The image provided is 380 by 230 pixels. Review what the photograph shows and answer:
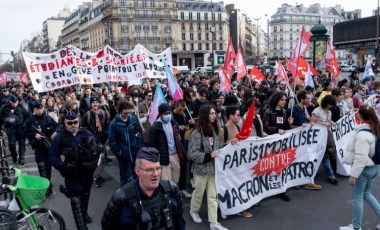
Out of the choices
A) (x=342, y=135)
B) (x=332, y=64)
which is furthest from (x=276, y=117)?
(x=332, y=64)

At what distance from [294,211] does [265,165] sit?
2.61 feet

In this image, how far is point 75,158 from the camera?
4359 mm

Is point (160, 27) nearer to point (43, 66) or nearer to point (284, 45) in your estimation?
point (284, 45)

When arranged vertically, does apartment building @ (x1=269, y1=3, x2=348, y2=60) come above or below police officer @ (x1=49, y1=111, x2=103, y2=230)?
above

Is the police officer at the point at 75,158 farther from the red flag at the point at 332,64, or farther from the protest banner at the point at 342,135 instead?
the red flag at the point at 332,64

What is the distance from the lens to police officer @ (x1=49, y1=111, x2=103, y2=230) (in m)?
4.34

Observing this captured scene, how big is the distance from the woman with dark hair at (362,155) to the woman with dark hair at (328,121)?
1.86m

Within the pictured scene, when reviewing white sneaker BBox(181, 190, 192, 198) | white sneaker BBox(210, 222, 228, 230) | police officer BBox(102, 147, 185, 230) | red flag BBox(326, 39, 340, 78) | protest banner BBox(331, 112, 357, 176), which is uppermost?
red flag BBox(326, 39, 340, 78)

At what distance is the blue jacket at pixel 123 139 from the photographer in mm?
5578

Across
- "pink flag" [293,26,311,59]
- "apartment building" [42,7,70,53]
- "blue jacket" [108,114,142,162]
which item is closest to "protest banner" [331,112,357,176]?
"pink flag" [293,26,311,59]

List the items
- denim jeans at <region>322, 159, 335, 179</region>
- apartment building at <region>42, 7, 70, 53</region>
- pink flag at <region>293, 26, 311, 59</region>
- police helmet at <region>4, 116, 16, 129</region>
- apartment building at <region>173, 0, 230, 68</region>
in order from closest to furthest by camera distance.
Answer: denim jeans at <region>322, 159, 335, 179</region>
police helmet at <region>4, 116, 16, 129</region>
pink flag at <region>293, 26, 311, 59</region>
apartment building at <region>173, 0, 230, 68</region>
apartment building at <region>42, 7, 70, 53</region>

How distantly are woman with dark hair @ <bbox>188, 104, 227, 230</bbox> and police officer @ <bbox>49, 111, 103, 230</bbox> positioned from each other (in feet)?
4.31

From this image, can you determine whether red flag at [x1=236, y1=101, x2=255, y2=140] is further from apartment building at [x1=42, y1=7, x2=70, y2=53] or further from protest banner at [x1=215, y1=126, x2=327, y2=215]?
apartment building at [x1=42, y1=7, x2=70, y2=53]

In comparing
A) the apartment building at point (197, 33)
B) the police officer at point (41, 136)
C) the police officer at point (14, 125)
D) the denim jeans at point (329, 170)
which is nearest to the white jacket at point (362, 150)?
the denim jeans at point (329, 170)
